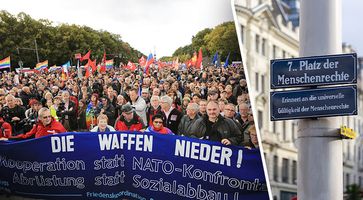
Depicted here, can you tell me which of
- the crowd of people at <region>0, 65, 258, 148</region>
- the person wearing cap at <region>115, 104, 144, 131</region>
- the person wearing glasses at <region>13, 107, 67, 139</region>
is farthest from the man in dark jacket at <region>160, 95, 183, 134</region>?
the person wearing glasses at <region>13, 107, 67, 139</region>

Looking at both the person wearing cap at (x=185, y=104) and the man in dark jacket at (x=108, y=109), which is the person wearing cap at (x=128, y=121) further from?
the person wearing cap at (x=185, y=104)

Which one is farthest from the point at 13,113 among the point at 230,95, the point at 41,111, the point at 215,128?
the point at 230,95

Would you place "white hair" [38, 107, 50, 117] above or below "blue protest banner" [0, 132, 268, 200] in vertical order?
above

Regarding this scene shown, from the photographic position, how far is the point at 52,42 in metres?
5.86

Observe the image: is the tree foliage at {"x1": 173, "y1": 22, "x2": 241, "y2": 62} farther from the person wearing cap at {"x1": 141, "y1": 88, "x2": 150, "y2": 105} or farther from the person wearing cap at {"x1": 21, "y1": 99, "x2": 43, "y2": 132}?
the person wearing cap at {"x1": 21, "y1": 99, "x2": 43, "y2": 132}

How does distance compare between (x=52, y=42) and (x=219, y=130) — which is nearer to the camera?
(x=219, y=130)

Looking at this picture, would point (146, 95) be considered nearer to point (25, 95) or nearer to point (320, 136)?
point (25, 95)

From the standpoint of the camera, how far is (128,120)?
211 inches

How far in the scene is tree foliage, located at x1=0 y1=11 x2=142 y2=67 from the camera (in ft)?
18.4

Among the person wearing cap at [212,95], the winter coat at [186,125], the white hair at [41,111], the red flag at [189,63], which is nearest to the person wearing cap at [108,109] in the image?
the white hair at [41,111]

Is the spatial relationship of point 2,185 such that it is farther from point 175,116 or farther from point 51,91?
point 175,116

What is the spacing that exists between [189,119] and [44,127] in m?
1.42

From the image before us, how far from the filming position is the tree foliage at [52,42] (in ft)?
18.4

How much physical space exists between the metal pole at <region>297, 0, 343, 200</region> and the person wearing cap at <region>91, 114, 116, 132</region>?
8.00 feet
